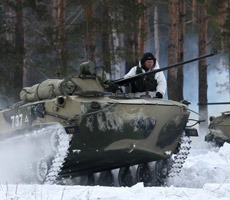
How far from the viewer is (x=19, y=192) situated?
6914mm

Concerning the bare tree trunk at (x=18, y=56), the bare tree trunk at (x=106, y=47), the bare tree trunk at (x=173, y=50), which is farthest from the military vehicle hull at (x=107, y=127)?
the bare tree trunk at (x=106, y=47)

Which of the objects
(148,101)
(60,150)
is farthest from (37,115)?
(148,101)

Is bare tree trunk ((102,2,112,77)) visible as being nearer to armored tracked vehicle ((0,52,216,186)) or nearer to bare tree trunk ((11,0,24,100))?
bare tree trunk ((11,0,24,100))

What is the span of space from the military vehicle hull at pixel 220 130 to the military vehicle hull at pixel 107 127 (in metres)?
8.22

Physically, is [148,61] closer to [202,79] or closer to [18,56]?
[18,56]

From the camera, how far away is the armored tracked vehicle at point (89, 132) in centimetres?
911

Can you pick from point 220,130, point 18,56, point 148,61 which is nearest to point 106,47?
point 18,56

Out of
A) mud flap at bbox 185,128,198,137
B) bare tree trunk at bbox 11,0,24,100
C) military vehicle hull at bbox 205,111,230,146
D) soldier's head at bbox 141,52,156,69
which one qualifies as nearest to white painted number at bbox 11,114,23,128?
soldier's head at bbox 141,52,156,69

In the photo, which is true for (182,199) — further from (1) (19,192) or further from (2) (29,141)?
(2) (29,141)

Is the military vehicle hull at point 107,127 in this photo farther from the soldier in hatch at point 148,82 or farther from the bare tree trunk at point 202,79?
the bare tree trunk at point 202,79

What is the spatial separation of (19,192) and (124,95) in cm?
349

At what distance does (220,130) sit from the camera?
18438 millimetres

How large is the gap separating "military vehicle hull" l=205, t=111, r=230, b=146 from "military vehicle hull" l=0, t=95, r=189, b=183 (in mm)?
8218

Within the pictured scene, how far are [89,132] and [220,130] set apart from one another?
32.9 feet
